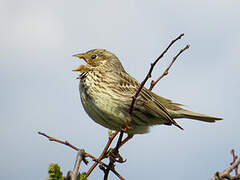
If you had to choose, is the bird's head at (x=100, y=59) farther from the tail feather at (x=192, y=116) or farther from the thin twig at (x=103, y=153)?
the thin twig at (x=103, y=153)

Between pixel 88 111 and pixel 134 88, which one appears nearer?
pixel 88 111

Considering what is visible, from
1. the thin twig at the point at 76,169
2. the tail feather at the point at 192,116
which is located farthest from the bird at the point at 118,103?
the thin twig at the point at 76,169

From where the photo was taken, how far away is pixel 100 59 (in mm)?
7793

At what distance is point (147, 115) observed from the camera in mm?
6711

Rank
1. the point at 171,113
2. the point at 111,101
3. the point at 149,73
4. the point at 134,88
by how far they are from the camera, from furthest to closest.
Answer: the point at 171,113
the point at 134,88
the point at 111,101
the point at 149,73

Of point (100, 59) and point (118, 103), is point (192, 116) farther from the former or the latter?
point (100, 59)

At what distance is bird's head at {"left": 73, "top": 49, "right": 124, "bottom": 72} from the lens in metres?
7.71

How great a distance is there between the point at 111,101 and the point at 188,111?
6.26 ft

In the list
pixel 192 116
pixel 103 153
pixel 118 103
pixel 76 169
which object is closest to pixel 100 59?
pixel 118 103

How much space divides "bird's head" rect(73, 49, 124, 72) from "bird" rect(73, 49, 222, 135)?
0.04 metres

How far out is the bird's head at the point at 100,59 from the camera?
304 inches

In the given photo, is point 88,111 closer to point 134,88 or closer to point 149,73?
point 134,88

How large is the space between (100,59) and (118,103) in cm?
156

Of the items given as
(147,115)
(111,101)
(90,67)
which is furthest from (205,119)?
(90,67)
